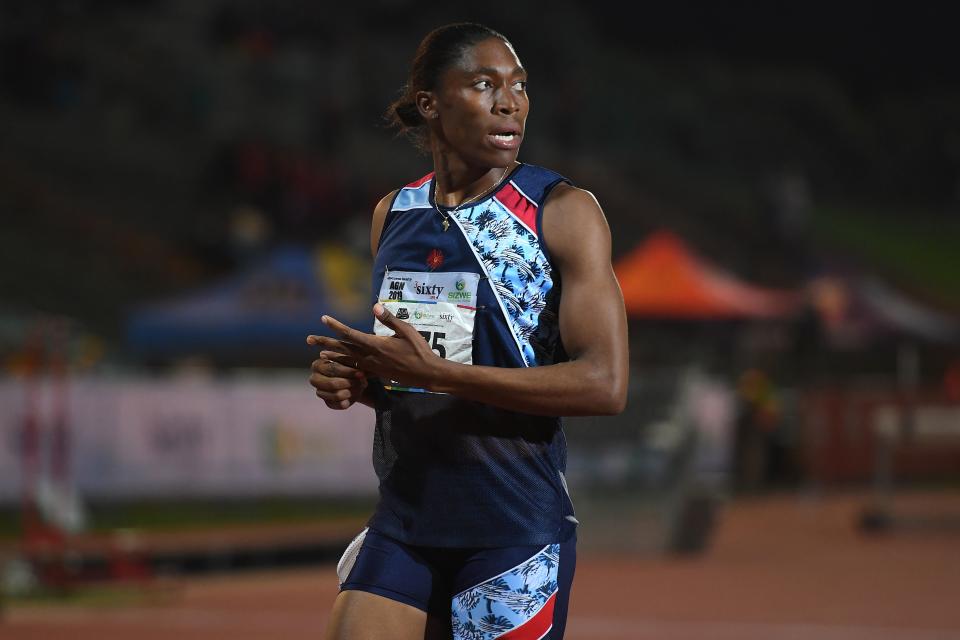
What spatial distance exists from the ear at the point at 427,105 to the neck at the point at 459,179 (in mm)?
86

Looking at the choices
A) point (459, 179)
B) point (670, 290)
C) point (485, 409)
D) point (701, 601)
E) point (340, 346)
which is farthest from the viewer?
point (670, 290)

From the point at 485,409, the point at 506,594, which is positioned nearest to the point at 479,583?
the point at 506,594

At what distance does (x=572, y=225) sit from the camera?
338cm

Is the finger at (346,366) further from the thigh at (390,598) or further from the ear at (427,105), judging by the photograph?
the ear at (427,105)

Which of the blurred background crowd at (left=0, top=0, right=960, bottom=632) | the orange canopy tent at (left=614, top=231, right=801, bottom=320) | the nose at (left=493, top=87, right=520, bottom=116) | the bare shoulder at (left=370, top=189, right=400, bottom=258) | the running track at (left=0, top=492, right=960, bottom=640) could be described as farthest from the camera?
the orange canopy tent at (left=614, top=231, right=801, bottom=320)

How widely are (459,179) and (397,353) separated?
1.82 ft

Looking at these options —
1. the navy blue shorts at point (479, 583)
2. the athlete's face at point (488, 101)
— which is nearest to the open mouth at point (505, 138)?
the athlete's face at point (488, 101)

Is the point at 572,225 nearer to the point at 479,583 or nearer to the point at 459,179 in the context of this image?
the point at 459,179

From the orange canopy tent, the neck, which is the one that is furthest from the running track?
the neck

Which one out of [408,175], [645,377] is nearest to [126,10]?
[408,175]

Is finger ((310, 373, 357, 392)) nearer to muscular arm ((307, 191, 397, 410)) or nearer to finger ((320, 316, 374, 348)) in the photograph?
muscular arm ((307, 191, 397, 410))

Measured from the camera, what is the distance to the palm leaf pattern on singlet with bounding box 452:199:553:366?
3.41 m

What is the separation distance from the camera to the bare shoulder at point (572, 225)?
337 centimetres

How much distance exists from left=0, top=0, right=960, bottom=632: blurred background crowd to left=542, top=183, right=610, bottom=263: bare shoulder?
8852 millimetres
